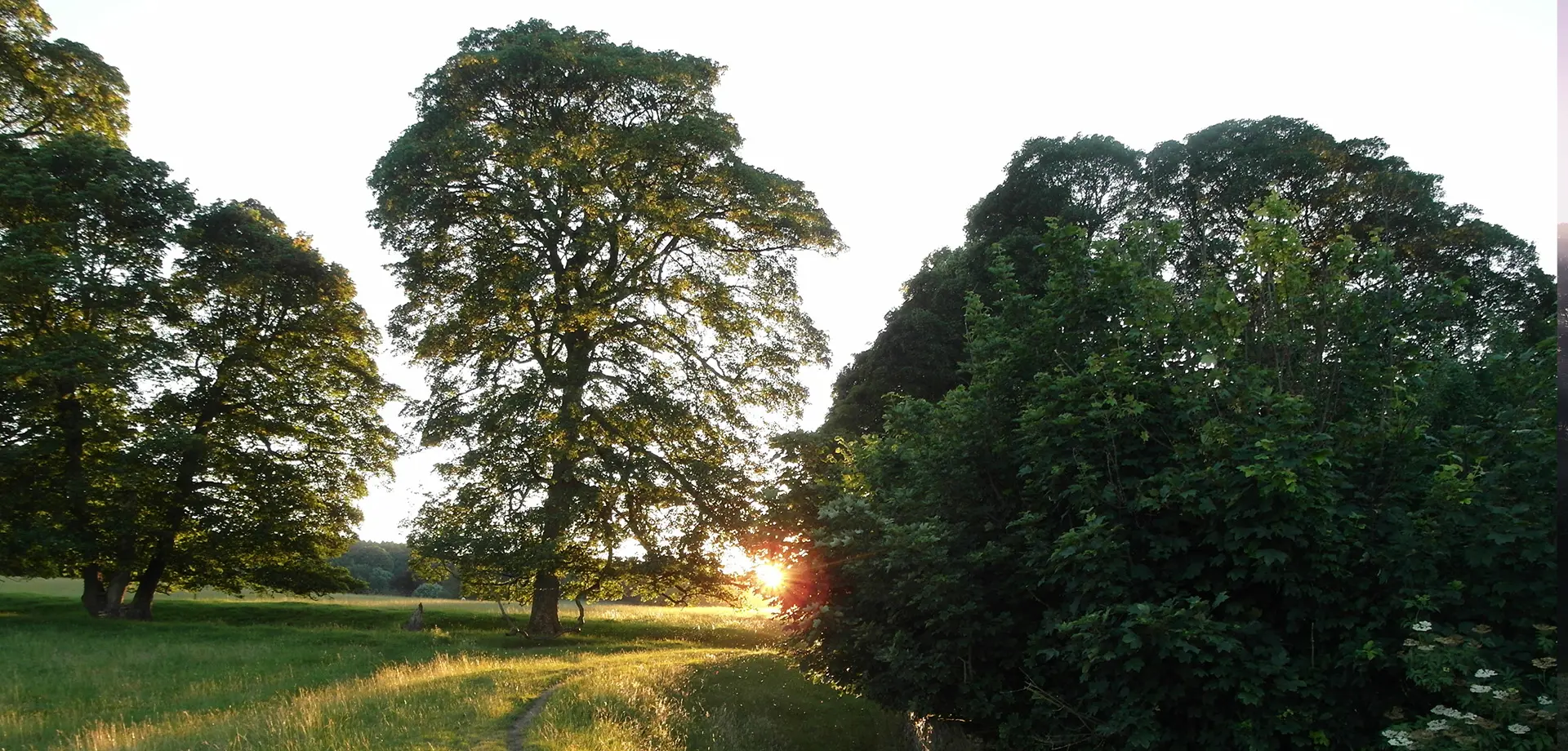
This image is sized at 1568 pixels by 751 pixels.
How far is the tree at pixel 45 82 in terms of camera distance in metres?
29.3

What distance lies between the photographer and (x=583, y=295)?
29000 millimetres

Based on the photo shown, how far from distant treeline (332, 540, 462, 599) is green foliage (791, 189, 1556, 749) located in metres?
65.4

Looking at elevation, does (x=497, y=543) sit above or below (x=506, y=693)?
above

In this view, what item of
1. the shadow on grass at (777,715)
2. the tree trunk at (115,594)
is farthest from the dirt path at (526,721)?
the tree trunk at (115,594)

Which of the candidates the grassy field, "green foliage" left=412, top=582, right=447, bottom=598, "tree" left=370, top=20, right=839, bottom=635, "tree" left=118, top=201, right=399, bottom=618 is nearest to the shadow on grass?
the grassy field

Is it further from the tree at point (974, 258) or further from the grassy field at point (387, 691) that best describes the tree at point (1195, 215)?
the grassy field at point (387, 691)

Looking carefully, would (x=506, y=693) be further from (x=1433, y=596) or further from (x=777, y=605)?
(x=1433, y=596)

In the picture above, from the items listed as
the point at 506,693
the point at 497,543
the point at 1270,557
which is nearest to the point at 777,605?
the point at 506,693

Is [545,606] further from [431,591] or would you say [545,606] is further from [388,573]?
[388,573]

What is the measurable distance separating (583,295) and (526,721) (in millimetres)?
17424

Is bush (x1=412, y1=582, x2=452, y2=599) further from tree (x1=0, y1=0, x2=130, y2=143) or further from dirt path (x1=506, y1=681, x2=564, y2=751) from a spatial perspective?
dirt path (x1=506, y1=681, x2=564, y2=751)

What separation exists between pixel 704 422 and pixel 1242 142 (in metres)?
22.2

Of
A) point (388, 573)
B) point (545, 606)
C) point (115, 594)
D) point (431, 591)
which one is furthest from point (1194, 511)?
point (388, 573)

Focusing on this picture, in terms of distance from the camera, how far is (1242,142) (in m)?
33.1
